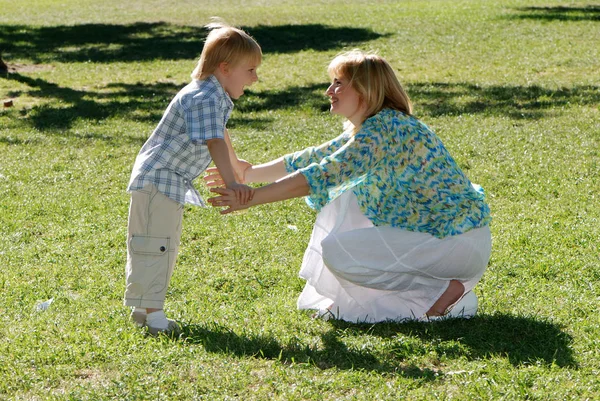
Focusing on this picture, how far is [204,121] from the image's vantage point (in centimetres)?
429

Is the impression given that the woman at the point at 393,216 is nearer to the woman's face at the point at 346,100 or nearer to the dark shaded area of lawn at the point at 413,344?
the woman's face at the point at 346,100

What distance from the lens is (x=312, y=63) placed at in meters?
14.6

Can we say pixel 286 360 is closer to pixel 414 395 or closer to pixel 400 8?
pixel 414 395

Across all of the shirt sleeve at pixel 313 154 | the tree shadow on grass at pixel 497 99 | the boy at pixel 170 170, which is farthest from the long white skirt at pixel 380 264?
the tree shadow on grass at pixel 497 99

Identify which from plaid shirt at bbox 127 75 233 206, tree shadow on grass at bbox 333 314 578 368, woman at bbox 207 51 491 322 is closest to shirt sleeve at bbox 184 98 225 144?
plaid shirt at bbox 127 75 233 206

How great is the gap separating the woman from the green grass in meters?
0.18

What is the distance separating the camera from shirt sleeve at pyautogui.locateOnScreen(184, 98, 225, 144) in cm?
427

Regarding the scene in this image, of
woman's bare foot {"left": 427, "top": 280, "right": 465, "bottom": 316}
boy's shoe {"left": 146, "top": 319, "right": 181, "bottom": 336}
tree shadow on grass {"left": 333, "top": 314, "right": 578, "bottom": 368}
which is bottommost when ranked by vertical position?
boy's shoe {"left": 146, "top": 319, "right": 181, "bottom": 336}

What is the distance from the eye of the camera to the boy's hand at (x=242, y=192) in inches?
Answer: 167

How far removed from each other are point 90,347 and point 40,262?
1.74 m

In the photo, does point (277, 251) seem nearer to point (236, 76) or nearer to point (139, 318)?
point (139, 318)

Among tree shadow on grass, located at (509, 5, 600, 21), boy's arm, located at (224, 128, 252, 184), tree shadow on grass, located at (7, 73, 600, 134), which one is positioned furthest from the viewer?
tree shadow on grass, located at (509, 5, 600, 21)

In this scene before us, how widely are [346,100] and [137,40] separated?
14088mm

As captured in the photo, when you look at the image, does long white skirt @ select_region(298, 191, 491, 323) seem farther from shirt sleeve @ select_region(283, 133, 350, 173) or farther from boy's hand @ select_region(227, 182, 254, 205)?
boy's hand @ select_region(227, 182, 254, 205)
